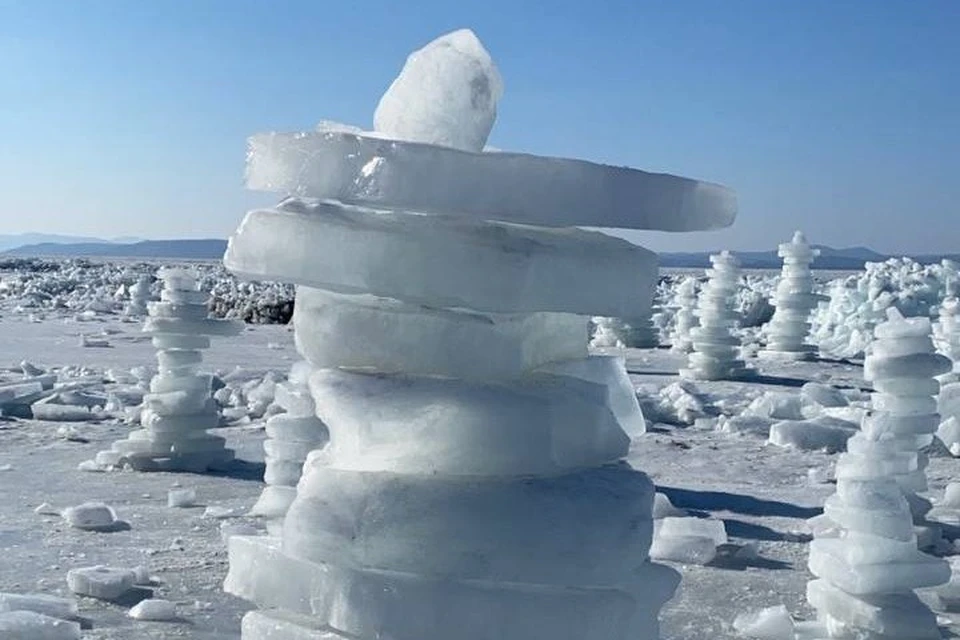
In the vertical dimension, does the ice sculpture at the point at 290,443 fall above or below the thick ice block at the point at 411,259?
below

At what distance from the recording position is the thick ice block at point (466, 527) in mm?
2430

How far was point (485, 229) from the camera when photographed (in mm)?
2486

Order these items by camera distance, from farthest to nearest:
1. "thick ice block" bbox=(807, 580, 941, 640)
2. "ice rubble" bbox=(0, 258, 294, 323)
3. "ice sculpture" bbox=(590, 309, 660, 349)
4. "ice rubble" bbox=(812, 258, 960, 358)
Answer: "ice rubble" bbox=(0, 258, 294, 323) < "ice rubble" bbox=(812, 258, 960, 358) < "ice sculpture" bbox=(590, 309, 660, 349) < "thick ice block" bbox=(807, 580, 941, 640)

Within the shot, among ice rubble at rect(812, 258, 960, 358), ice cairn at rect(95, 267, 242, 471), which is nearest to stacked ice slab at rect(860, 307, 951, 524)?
ice cairn at rect(95, 267, 242, 471)

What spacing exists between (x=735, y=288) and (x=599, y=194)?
467 inches

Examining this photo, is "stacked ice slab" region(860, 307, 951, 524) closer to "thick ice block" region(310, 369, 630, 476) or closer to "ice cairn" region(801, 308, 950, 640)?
"ice cairn" region(801, 308, 950, 640)

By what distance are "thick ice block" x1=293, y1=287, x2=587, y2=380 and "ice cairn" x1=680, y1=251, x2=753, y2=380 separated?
35.9 feet

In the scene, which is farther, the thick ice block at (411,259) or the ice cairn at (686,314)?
the ice cairn at (686,314)

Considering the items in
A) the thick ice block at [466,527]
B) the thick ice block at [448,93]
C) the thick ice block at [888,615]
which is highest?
the thick ice block at [448,93]

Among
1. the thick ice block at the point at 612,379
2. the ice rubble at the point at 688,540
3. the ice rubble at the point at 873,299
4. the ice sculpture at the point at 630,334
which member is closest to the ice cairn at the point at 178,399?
the ice rubble at the point at 688,540

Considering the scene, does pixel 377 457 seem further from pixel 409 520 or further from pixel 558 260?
pixel 558 260

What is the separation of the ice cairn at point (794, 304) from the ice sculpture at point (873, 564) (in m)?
12.0

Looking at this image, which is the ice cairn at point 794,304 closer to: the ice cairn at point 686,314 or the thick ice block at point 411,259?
the ice cairn at point 686,314

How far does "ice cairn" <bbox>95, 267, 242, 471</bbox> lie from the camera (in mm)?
7227
